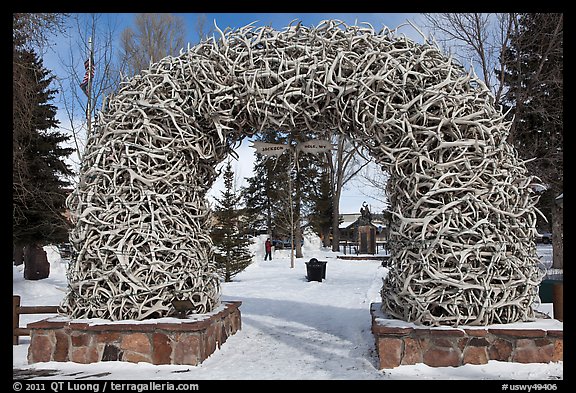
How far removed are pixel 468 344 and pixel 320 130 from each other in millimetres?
3113

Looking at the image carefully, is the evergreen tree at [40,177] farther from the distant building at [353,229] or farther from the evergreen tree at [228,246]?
the distant building at [353,229]

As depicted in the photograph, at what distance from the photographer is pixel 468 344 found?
4.76m

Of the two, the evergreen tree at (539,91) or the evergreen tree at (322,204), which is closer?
the evergreen tree at (539,91)

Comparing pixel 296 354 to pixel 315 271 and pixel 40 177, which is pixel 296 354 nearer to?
pixel 315 271

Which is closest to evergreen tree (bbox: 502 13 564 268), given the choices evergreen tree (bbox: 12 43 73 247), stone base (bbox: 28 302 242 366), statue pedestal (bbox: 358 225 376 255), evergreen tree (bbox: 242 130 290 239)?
stone base (bbox: 28 302 242 366)

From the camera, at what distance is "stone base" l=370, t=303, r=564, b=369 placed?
4668 millimetres

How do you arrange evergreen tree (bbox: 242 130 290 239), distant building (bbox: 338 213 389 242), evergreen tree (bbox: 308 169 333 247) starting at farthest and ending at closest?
distant building (bbox: 338 213 389 242)
evergreen tree (bbox: 308 169 333 247)
evergreen tree (bbox: 242 130 290 239)

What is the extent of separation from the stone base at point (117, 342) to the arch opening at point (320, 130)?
0.25 metres

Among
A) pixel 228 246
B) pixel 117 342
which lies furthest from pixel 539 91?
pixel 117 342

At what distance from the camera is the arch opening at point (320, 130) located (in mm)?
5012

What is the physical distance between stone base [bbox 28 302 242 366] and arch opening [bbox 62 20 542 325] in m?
0.25

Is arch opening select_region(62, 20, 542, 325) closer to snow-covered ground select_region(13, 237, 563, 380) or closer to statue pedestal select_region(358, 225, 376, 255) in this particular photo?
snow-covered ground select_region(13, 237, 563, 380)

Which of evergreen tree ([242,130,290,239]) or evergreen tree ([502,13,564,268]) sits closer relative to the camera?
evergreen tree ([502,13,564,268])

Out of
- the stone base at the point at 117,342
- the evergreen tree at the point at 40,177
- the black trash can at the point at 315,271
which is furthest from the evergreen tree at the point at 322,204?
the stone base at the point at 117,342
